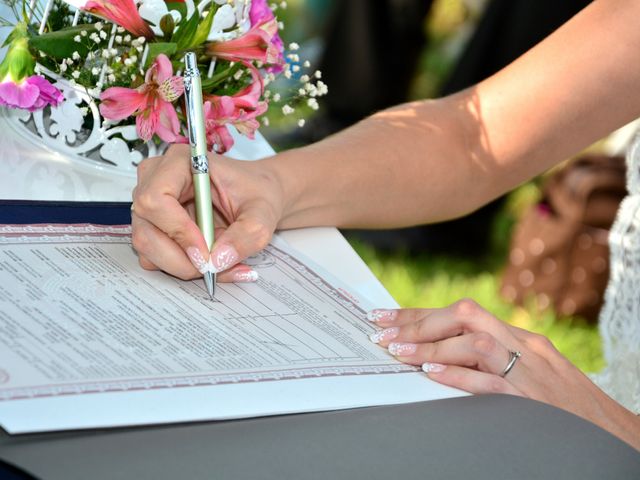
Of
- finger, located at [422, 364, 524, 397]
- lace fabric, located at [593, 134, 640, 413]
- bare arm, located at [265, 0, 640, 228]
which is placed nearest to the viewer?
finger, located at [422, 364, 524, 397]

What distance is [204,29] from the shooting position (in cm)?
113

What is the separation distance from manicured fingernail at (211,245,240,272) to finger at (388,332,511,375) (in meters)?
0.18

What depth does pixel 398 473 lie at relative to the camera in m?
0.76

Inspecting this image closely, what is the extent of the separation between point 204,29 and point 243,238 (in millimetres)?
259

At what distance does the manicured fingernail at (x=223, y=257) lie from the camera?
100 cm

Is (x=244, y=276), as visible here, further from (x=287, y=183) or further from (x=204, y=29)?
(x=204, y=29)

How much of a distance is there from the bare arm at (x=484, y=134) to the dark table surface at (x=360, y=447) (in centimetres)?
42

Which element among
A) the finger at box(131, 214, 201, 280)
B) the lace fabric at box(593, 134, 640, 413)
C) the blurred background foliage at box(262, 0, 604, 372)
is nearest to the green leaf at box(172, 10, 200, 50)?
the finger at box(131, 214, 201, 280)

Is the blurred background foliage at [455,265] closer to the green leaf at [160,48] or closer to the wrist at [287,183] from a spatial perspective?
the wrist at [287,183]

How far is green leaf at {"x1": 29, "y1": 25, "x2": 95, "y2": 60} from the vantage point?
1114 millimetres

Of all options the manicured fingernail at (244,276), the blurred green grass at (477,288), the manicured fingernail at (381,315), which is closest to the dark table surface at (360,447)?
the manicured fingernail at (381,315)

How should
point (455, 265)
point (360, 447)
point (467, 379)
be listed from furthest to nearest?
point (455, 265) < point (467, 379) < point (360, 447)

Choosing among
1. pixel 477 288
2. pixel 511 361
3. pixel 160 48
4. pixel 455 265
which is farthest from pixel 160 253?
pixel 455 265

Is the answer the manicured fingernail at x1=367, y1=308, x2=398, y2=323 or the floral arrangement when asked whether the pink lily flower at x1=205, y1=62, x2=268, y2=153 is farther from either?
the manicured fingernail at x1=367, y1=308, x2=398, y2=323
